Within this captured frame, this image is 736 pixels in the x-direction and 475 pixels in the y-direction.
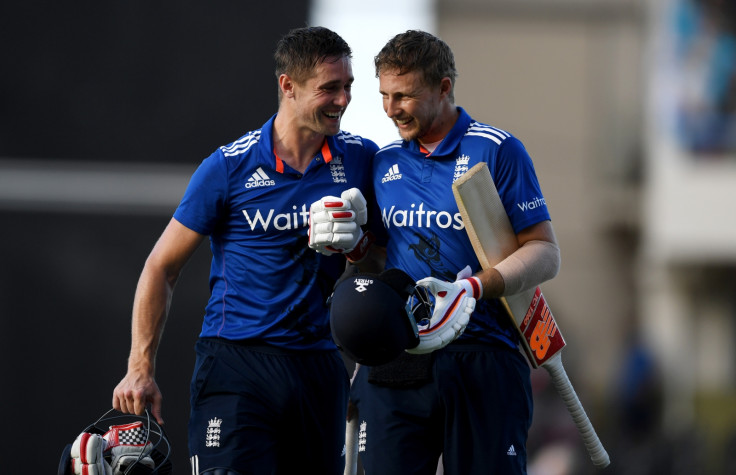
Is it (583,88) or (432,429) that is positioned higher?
(583,88)

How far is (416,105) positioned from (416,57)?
7.1 inches

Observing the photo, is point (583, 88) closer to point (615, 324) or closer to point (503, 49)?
point (503, 49)

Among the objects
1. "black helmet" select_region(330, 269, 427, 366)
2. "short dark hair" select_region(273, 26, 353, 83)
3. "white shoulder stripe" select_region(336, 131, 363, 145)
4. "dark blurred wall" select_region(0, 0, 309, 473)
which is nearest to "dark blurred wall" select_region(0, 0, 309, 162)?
"dark blurred wall" select_region(0, 0, 309, 473)

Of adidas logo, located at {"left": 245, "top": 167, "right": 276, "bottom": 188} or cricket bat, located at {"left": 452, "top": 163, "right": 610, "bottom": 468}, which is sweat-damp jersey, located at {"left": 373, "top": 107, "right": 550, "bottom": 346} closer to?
cricket bat, located at {"left": 452, "top": 163, "right": 610, "bottom": 468}

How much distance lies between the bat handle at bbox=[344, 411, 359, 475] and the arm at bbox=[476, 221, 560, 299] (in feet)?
3.65

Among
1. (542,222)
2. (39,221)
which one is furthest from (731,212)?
(542,222)

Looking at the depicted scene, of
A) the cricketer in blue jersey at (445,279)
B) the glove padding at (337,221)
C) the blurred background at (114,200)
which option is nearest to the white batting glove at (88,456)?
the cricketer in blue jersey at (445,279)

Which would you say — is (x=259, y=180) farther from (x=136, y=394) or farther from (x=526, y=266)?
(x=526, y=266)

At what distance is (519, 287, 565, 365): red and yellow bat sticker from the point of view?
451cm

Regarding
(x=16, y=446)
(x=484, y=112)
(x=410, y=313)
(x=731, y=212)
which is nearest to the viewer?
(x=410, y=313)

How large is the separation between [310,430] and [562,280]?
1676cm

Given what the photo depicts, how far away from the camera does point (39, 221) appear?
10539 mm

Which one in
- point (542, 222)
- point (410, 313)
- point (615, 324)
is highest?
point (542, 222)

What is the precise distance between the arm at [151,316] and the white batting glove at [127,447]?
0.14 meters
